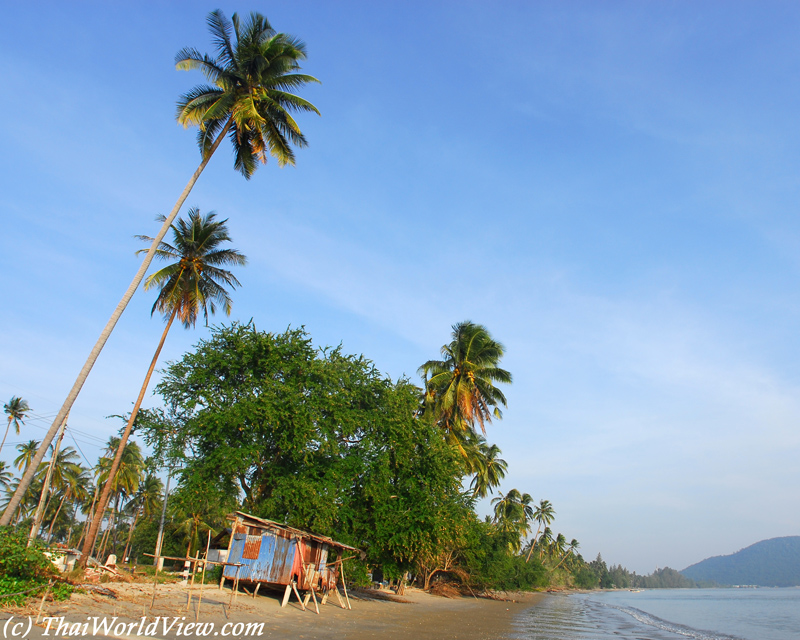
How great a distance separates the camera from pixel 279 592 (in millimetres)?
21078

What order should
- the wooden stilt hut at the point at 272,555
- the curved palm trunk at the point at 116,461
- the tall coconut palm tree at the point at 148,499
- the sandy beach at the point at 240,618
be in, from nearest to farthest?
the sandy beach at the point at 240,618 → the wooden stilt hut at the point at 272,555 → the curved palm trunk at the point at 116,461 → the tall coconut palm tree at the point at 148,499

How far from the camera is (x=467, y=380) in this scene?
3050cm

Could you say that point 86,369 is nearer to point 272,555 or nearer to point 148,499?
point 272,555

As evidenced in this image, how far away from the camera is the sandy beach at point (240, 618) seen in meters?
11.2

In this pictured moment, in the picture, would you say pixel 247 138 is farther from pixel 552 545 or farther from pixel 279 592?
pixel 552 545

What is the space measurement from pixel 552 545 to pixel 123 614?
357 ft

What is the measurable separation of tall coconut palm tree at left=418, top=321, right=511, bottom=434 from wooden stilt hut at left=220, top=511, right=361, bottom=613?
1236cm

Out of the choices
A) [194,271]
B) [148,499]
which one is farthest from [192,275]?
[148,499]

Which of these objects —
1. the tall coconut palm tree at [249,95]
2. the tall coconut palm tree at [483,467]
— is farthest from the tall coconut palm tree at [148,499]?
the tall coconut palm tree at [249,95]

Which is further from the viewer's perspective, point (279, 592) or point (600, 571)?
point (600, 571)

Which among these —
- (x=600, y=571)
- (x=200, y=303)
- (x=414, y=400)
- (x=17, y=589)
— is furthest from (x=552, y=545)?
(x=17, y=589)

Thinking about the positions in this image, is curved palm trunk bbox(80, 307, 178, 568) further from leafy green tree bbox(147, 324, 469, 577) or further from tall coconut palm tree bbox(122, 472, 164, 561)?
tall coconut palm tree bbox(122, 472, 164, 561)

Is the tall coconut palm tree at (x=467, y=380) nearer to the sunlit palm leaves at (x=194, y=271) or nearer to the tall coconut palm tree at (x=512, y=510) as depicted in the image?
the sunlit palm leaves at (x=194, y=271)

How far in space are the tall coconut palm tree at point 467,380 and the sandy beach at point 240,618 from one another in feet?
36.0
